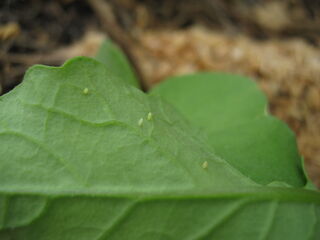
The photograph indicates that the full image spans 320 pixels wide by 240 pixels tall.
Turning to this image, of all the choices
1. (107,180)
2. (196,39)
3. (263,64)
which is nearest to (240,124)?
(107,180)

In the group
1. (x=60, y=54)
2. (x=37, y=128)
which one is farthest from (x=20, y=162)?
(x=60, y=54)

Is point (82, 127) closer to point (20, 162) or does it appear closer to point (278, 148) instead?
point (20, 162)

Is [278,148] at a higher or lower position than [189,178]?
lower

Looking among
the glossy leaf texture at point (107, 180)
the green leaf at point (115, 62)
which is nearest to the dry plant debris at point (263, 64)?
the green leaf at point (115, 62)

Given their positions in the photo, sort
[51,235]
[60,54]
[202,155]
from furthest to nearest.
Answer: [60,54], [202,155], [51,235]

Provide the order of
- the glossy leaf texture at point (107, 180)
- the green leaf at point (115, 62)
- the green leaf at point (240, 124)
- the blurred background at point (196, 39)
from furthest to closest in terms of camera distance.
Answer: the blurred background at point (196, 39) → the green leaf at point (115, 62) → the green leaf at point (240, 124) → the glossy leaf texture at point (107, 180)

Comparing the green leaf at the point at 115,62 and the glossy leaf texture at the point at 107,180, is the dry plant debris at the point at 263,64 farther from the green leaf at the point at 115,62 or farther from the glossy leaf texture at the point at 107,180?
the glossy leaf texture at the point at 107,180

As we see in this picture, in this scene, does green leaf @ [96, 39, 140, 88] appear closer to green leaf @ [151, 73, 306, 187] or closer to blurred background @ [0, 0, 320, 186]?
green leaf @ [151, 73, 306, 187]
